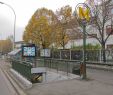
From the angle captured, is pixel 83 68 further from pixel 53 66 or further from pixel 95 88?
pixel 53 66

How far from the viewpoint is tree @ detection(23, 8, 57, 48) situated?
190ft

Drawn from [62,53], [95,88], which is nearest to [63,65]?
[95,88]

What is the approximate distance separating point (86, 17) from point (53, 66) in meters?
7.08

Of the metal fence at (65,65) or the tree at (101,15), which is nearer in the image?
the metal fence at (65,65)

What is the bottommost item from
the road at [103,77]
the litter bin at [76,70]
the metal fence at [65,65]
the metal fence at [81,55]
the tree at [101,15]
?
the road at [103,77]

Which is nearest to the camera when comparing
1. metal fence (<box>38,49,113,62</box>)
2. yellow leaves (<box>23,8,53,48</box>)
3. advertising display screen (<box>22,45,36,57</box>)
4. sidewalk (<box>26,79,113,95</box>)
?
sidewalk (<box>26,79,113,95</box>)

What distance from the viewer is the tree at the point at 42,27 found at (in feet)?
190

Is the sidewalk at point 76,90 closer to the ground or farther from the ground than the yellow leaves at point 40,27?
closer to the ground

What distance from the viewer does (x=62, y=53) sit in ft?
126

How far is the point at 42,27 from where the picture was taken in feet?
191

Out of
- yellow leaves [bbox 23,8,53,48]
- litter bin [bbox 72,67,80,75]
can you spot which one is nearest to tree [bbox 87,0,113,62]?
litter bin [bbox 72,67,80,75]

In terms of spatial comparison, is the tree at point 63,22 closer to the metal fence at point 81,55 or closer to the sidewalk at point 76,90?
the metal fence at point 81,55

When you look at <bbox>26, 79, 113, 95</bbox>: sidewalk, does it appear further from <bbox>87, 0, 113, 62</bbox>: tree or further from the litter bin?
<bbox>87, 0, 113, 62</bbox>: tree

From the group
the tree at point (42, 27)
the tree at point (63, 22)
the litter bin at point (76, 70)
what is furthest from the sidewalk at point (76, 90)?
the tree at point (42, 27)
